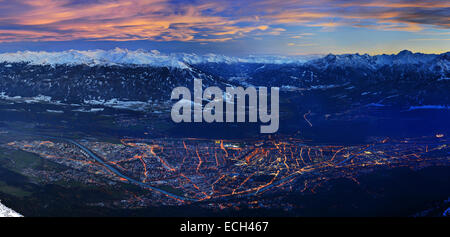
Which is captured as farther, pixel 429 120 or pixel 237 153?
pixel 429 120

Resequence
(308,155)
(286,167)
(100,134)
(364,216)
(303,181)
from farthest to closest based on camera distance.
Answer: (100,134) < (308,155) < (286,167) < (303,181) < (364,216)

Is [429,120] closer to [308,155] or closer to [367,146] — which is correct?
[367,146]

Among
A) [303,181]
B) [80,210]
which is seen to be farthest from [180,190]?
[303,181]

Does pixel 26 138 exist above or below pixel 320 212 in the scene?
above

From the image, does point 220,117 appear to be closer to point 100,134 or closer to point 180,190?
point 100,134

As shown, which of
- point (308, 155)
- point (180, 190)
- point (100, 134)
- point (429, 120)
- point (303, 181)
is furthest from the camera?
point (429, 120)

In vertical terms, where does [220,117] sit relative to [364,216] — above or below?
above

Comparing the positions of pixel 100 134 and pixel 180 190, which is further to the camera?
pixel 100 134

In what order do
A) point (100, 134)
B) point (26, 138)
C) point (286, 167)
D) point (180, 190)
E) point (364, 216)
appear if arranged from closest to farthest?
point (364, 216) → point (180, 190) → point (286, 167) → point (26, 138) → point (100, 134)

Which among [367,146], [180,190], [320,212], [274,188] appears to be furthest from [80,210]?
[367,146]
